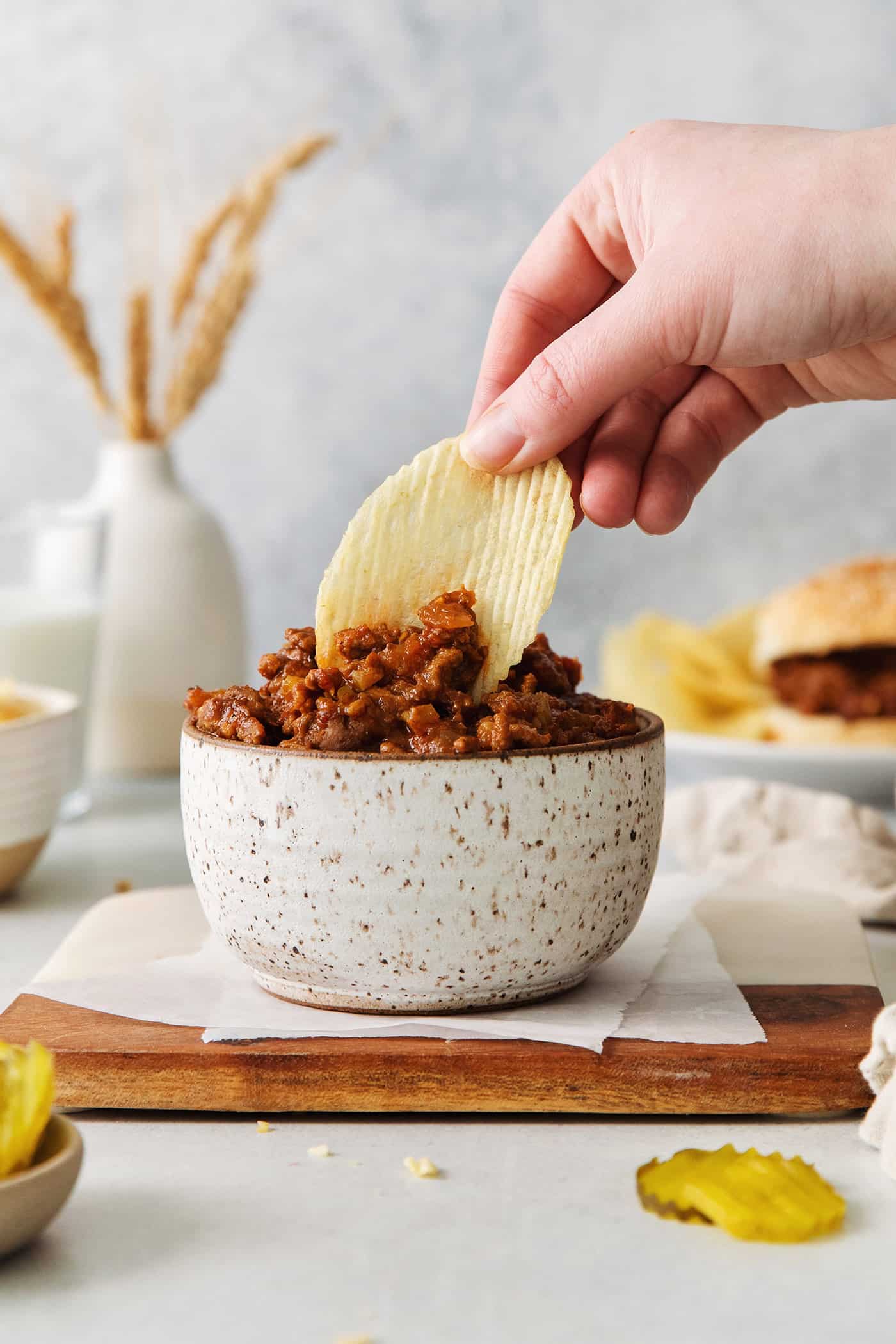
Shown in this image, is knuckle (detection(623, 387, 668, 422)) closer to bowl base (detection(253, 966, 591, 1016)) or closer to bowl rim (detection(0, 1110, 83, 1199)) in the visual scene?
bowl base (detection(253, 966, 591, 1016))

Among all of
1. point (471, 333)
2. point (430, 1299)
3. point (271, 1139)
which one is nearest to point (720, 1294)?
point (430, 1299)

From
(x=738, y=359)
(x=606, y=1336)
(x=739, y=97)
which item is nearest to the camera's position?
(x=606, y=1336)

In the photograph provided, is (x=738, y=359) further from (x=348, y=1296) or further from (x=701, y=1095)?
(x=348, y=1296)

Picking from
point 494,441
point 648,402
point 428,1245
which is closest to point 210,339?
point 648,402

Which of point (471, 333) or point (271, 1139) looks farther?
point (471, 333)

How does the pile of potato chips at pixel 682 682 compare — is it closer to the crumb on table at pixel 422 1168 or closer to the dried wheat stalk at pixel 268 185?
the dried wheat stalk at pixel 268 185

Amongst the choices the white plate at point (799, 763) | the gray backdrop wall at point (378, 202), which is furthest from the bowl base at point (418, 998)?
the gray backdrop wall at point (378, 202)

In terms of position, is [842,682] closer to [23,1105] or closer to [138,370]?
[138,370]

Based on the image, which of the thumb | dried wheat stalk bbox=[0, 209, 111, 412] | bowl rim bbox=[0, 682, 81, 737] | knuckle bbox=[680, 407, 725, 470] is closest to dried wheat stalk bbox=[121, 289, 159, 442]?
dried wheat stalk bbox=[0, 209, 111, 412]
